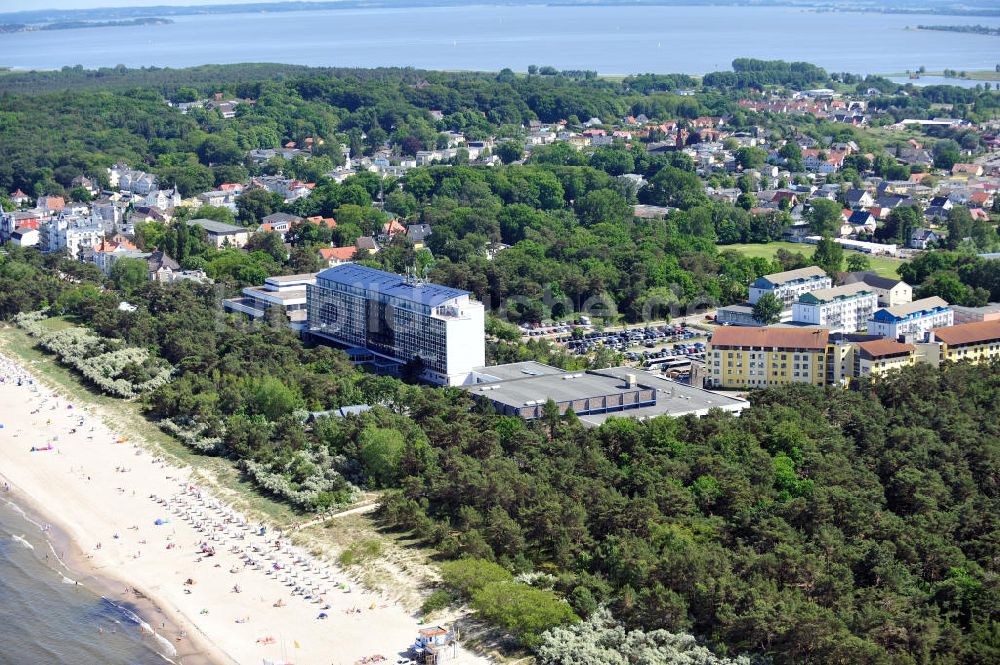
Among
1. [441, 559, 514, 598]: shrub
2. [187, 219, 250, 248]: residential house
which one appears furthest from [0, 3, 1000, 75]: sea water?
[441, 559, 514, 598]: shrub

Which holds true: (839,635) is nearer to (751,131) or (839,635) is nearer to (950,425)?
(950,425)

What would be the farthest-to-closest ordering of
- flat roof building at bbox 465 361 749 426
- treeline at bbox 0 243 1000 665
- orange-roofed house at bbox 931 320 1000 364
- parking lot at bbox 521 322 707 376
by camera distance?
parking lot at bbox 521 322 707 376, orange-roofed house at bbox 931 320 1000 364, flat roof building at bbox 465 361 749 426, treeline at bbox 0 243 1000 665

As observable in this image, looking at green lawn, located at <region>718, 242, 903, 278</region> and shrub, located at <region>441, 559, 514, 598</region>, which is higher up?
green lawn, located at <region>718, 242, 903, 278</region>

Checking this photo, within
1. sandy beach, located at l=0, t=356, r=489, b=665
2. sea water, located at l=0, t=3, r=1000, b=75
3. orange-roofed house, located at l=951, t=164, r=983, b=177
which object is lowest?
sandy beach, located at l=0, t=356, r=489, b=665

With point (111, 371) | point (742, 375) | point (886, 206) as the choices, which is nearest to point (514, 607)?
point (742, 375)

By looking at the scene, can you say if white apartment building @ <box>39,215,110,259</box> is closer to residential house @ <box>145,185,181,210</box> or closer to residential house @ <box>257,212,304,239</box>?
residential house @ <box>257,212,304,239</box>

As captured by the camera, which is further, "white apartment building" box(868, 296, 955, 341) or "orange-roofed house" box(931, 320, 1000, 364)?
"white apartment building" box(868, 296, 955, 341)

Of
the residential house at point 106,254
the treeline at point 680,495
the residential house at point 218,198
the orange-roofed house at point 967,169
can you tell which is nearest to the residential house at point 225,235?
the residential house at point 106,254
